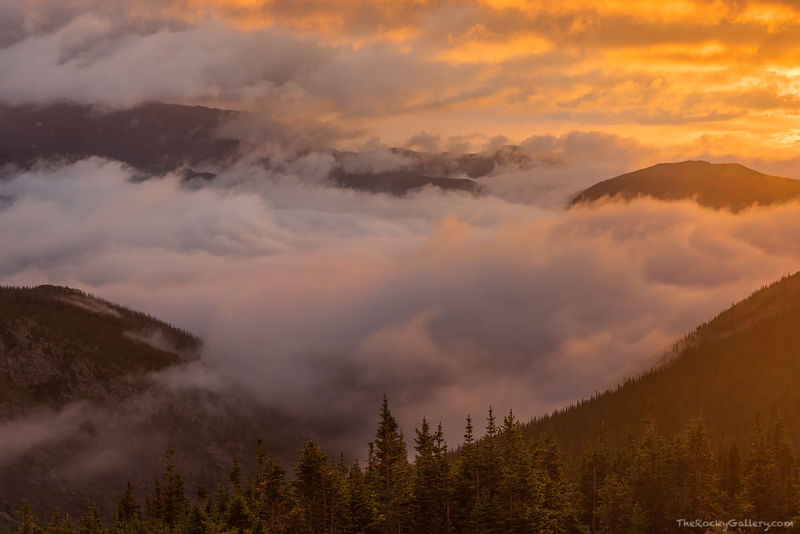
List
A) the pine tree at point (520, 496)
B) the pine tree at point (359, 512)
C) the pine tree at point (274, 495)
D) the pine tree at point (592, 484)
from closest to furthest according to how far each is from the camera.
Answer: the pine tree at point (520, 496) < the pine tree at point (359, 512) < the pine tree at point (274, 495) < the pine tree at point (592, 484)

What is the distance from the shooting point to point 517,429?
92875 millimetres

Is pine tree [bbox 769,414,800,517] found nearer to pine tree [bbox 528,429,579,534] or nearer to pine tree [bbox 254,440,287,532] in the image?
pine tree [bbox 528,429,579,534]

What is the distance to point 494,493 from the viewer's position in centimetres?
8619

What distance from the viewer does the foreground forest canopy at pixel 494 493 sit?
265 feet

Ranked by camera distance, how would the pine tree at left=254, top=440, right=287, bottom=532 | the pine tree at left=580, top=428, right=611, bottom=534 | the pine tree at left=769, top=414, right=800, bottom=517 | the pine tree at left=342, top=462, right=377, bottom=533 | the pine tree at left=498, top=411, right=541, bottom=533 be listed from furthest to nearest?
1. the pine tree at left=580, top=428, right=611, bottom=534
2. the pine tree at left=769, top=414, right=800, bottom=517
3. the pine tree at left=254, top=440, right=287, bottom=532
4. the pine tree at left=342, top=462, right=377, bottom=533
5. the pine tree at left=498, top=411, right=541, bottom=533

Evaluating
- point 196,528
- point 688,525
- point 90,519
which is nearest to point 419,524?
point 196,528

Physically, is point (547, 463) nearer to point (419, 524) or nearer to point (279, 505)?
point (419, 524)

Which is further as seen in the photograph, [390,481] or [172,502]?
[172,502]

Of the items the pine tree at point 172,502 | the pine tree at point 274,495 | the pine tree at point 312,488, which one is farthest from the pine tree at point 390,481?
the pine tree at point 172,502

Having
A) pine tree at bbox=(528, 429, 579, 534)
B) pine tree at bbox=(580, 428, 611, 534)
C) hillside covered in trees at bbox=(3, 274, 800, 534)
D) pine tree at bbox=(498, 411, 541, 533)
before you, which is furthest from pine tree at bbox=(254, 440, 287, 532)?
pine tree at bbox=(580, 428, 611, 534)

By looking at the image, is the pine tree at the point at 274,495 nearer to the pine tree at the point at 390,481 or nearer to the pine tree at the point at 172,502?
the pine tree at the point at 390,481

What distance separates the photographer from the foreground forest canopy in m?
80.9

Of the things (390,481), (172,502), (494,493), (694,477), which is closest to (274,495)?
(390,481)

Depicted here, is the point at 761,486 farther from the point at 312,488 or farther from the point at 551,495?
the point at 312,488
